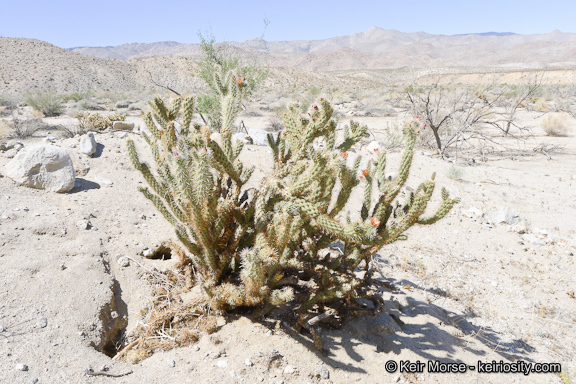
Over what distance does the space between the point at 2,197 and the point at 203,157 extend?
3131mm

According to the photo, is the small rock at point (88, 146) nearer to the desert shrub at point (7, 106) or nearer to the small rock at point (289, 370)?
the small rock at point (289, 370)

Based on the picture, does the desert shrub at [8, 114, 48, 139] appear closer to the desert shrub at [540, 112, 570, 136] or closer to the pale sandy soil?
the pale sandy soil

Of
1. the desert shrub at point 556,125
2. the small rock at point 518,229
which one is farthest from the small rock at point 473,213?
the desert shrub at point 556,125

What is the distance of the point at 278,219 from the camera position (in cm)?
229

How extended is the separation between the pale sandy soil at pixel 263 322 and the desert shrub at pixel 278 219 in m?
0.26

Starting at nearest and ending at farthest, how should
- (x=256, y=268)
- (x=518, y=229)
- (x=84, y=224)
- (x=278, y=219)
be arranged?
(x=256, y=268) → (x=278, y=219) → (x=84, y=224) → (x=518, y=229)

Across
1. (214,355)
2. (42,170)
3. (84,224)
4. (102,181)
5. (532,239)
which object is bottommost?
(532,239)

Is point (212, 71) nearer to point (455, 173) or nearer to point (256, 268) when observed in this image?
point (455, 173)

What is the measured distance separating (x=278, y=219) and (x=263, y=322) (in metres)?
0.92

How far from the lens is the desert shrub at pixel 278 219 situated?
2254 millimetres

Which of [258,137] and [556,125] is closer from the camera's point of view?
[258,137]

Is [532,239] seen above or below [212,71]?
below

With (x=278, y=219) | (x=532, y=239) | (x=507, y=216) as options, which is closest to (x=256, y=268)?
(x=278, y=219)

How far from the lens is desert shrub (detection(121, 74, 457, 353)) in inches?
88.7
